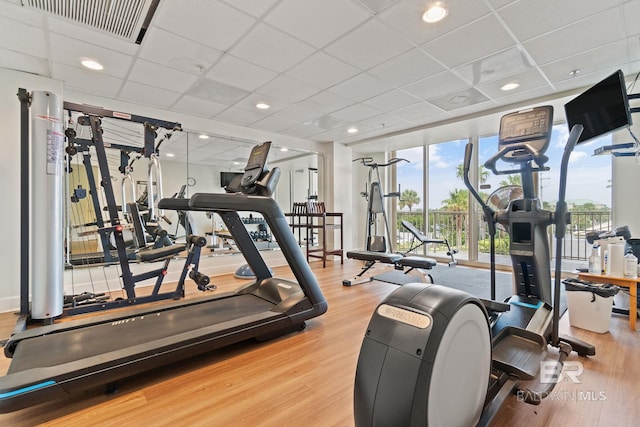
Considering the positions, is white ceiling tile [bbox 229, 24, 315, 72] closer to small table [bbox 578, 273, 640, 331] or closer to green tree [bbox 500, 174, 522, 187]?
small table [bbox 578, 273, 640, 331]

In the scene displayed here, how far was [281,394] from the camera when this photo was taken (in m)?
1.54

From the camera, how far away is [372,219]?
5148mm

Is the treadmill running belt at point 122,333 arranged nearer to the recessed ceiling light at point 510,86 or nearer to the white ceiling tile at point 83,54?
the white ceiling tile at point 83,54

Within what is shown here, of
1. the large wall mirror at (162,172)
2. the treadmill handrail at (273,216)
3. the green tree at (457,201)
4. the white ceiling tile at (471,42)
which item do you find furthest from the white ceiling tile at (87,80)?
the green tree at (457,201)

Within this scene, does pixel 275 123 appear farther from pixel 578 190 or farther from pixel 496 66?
pixel 578 190

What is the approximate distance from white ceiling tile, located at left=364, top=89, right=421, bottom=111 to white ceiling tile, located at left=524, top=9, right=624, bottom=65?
1332 millimetres

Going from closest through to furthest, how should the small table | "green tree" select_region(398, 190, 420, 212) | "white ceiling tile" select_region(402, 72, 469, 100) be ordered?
the small table → "white ceiling tile" select_region(402, 72, 469, 100) → "green tree" select_region(398, 190, 420, 212)

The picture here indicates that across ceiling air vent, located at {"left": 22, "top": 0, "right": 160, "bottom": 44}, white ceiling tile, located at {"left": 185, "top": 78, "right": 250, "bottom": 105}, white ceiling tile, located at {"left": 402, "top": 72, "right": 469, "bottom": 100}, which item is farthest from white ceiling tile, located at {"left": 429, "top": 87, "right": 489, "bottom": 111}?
ceiling air vent, located at {"left": 22, "top": 0, "right": 160, "bottom": 44}

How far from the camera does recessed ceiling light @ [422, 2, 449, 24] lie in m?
2.05

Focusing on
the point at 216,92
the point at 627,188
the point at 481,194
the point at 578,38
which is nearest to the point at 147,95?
the point at 216,92

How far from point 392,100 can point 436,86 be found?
604mm

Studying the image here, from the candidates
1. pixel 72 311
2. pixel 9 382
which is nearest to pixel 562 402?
pixel 9 382

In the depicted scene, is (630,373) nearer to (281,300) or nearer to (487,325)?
(487,325)

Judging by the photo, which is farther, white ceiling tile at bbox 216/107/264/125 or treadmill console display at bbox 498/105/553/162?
white ceiling tile at bbox 216/107/264/125
